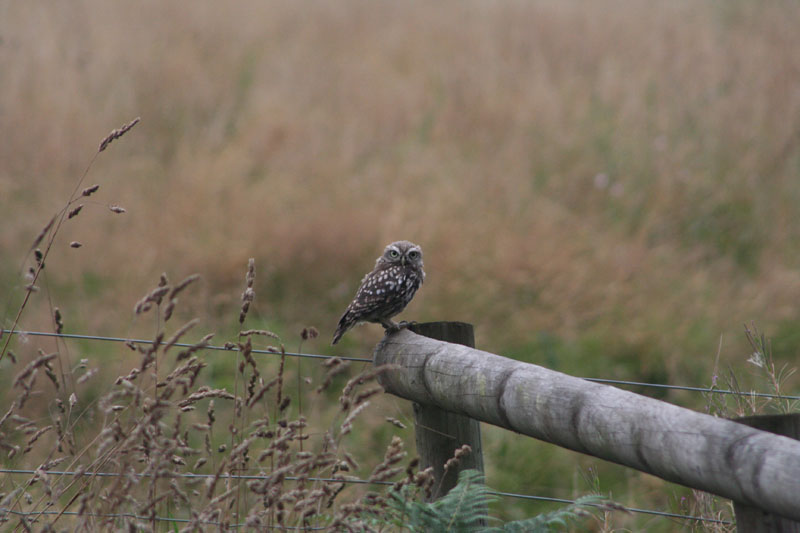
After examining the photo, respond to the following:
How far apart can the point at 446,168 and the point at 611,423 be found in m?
7.41

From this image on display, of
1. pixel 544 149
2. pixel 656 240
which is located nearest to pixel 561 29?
pixel 544 149

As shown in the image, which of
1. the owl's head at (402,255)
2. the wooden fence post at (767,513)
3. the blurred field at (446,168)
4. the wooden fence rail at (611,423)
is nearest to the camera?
the wooden fence rail at (611,423)

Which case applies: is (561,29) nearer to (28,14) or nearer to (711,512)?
(28,14)

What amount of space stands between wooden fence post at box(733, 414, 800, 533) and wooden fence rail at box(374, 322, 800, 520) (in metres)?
0.13

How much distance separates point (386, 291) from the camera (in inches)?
173

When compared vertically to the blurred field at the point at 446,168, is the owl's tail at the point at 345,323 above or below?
below

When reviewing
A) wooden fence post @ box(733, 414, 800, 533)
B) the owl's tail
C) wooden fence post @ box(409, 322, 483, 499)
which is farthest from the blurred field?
wooden fence post @ box(733, 414, 800, 533)

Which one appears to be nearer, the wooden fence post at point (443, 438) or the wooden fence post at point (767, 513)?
the wooden fence post at point (767, 513)

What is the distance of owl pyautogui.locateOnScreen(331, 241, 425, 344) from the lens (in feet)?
14.3

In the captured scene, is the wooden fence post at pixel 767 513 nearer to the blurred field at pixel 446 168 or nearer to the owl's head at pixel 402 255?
the owl's head at pixel 402 255

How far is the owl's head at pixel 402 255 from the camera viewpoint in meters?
4.68

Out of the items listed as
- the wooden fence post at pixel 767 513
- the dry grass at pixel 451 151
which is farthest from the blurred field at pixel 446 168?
the wooden fence post at pixel 767 513

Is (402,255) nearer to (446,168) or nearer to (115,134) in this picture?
(115,134)

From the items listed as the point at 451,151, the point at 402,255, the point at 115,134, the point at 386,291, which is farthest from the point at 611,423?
the point at 451,151
